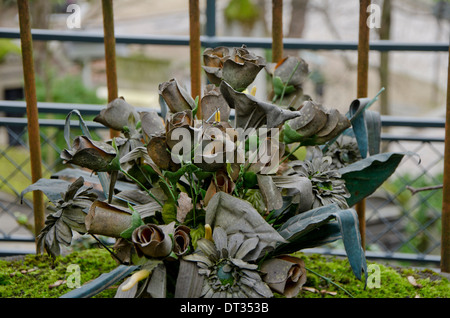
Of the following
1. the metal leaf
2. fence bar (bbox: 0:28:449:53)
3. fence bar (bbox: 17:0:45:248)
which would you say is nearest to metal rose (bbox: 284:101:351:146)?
the metal leaf

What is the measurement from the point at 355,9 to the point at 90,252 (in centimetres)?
719

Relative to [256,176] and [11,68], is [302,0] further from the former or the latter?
[256,176]

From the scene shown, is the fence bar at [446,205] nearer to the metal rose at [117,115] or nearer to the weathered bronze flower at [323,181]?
the weathered bronze flower at [323,181]

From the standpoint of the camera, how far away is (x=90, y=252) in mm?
1085

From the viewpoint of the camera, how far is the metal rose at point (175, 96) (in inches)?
30.6

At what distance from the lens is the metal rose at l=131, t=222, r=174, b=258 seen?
0.63 m

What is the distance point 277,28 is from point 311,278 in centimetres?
50

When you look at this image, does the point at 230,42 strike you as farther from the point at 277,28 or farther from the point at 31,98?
the point at 31,98

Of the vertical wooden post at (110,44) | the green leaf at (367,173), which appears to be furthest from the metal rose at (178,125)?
the vertical wooden post at (110,44)

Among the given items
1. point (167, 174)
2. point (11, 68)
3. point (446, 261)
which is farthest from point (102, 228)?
point (11, 68)

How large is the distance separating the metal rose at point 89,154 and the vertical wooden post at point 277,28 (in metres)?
0.50

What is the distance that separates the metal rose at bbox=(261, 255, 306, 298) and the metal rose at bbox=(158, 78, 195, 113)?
260 millimetres

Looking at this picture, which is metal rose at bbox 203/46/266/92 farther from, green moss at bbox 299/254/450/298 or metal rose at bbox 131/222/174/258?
green moss at bbox 299/254/450/298

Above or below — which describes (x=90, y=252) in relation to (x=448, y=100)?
below
